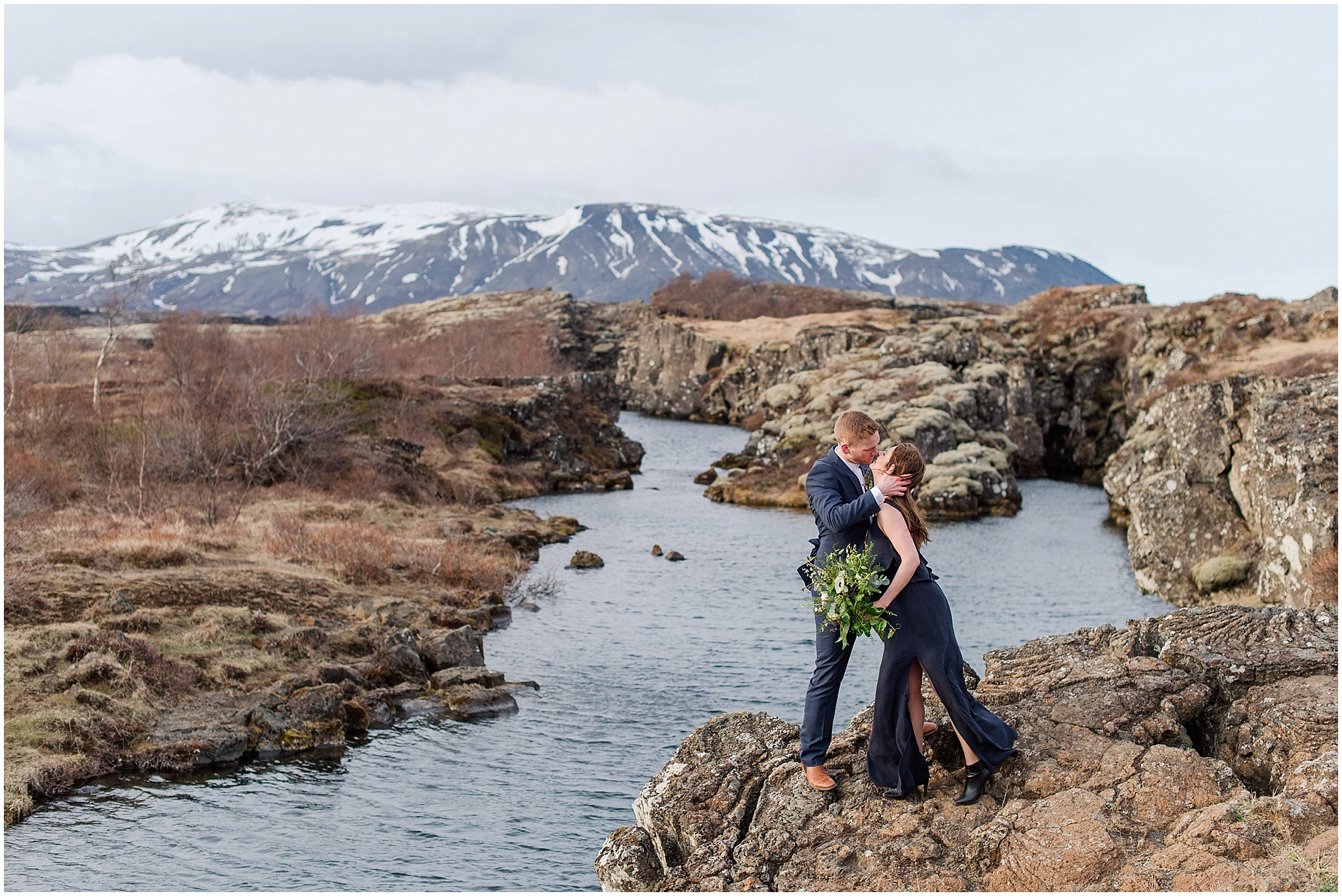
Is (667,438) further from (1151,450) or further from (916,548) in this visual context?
(916,548)

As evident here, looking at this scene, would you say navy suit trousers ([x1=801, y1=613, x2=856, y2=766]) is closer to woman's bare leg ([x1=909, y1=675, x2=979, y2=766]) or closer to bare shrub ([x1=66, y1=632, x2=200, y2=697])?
woman's bare leg ([x1=909, y1=675, x2=979, y2=766])

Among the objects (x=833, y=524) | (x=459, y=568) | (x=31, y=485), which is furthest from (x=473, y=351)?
(x=833, y=524)

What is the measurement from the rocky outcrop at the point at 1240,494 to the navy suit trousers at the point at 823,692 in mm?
20667

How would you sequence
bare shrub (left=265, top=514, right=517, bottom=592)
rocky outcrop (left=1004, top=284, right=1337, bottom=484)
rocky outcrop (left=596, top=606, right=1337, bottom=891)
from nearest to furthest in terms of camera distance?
1. rocky outcrop (left=596, top=606, right=1337, bottom=891)
2. bare shrub (left=265, top=514, right=517, bottom=592)
3. rocky outcrop (left=1004, top=284, right=1337, bottom=484)

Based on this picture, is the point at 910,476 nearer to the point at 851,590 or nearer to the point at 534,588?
the point at 851,590

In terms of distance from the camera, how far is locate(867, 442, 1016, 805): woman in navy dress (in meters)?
9.55

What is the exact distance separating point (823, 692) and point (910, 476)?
234 cm

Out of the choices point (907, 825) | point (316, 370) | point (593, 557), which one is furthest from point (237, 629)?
point (316, 370)

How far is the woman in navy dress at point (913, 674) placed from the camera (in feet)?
31.3

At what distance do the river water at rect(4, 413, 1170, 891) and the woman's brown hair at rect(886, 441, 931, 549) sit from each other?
728 cm

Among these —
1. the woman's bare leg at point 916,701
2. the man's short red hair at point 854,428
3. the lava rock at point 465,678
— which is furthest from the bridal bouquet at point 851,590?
the lava rock at point 465,678

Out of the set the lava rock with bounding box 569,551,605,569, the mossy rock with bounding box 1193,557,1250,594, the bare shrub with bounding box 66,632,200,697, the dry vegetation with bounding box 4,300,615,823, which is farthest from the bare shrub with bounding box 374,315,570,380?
the mossy rock with bounding box 1193,557,1250,594

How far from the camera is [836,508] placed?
9.63 metres

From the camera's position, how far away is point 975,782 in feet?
31.8
